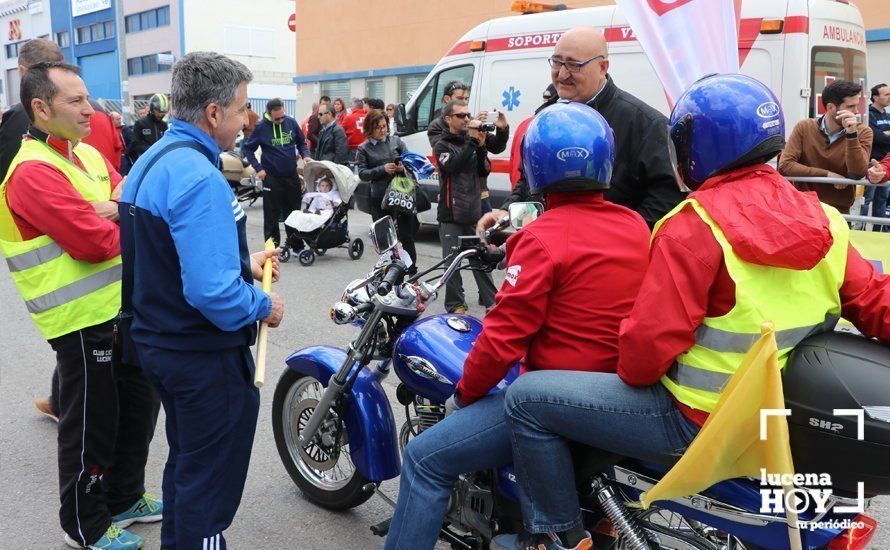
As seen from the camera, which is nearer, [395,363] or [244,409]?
[244,409]

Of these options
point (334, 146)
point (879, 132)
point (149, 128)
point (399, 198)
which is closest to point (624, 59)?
point (399, 198)

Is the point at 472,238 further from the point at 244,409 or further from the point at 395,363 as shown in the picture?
the point at 244,409

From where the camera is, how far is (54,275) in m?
3.22

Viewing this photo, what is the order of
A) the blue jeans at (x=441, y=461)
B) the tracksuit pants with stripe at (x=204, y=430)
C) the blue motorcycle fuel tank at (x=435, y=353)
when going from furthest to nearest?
the blue motorcycle fuel tank at (x=435, y=353)
the tracksuit pants with stripe at (x=204, y=430)
the blue jeans at (x=441, y=461)

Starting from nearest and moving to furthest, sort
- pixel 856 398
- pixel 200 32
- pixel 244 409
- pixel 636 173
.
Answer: pixel 856 398, pixel 244 409, pixel 636 173, pixel 200 32

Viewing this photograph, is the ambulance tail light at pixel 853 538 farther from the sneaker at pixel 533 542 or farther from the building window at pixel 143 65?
the building window at pixel 143 65

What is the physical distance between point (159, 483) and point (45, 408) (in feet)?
4.35

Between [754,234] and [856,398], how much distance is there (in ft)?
1.39

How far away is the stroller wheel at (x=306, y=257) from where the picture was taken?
9.62 meters

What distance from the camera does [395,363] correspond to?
293 centimetres

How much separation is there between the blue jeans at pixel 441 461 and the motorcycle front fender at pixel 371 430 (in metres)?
0.55

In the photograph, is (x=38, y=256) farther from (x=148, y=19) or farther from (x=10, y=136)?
(x=148, y=19)

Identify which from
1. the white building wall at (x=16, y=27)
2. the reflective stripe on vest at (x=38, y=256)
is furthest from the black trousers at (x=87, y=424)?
the white building wall at (x=16, y=27)

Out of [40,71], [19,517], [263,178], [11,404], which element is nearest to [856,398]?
[40,71]
